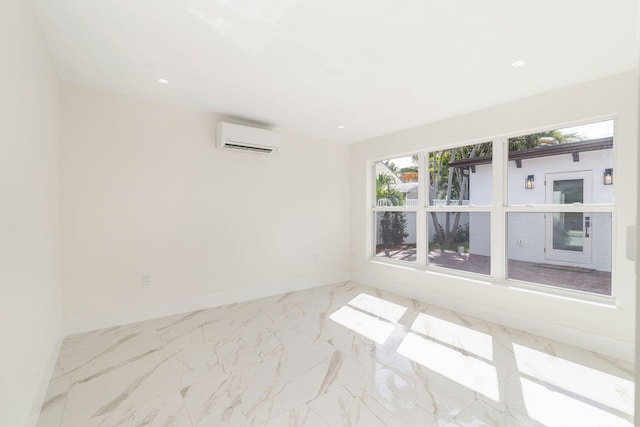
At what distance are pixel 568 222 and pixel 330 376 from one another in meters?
2.83

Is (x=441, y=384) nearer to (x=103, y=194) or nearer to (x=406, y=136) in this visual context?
(x=406, y=136)

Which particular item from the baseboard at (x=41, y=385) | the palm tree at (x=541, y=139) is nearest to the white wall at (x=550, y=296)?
the palm tree at (x=541, y=139)

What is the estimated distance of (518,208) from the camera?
3287 mm

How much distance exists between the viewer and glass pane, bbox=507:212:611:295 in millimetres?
2779

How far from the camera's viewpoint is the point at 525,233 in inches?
129

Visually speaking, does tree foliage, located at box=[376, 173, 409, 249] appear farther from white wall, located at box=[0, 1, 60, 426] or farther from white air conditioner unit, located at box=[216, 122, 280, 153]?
white wall, located at box=[0, 1, 60, 426]

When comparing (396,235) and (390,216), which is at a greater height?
(390,216)

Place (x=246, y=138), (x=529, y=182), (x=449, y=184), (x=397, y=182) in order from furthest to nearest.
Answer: (x=397, y=182) < (x=449, y=184) < (x=246, y=138) < (x=529, y=182)

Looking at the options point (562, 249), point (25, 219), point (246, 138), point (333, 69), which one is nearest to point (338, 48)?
point (333, 69)

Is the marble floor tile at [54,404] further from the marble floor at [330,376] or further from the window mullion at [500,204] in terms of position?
the window mullion at [500,204]

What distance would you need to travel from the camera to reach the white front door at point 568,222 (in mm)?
2865

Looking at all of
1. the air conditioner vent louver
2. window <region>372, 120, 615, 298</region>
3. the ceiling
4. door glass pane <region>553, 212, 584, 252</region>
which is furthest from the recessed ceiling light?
door glass pane <region>553, 212, 584, 252</region>

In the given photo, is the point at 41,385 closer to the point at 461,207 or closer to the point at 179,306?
the point at 179,306

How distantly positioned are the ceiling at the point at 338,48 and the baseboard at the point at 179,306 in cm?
236
